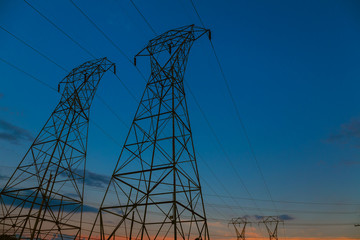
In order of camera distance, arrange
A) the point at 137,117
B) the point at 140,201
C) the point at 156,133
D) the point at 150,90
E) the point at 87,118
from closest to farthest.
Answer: the point at 140,201 → the point at 156,133 → the point at 137,117 → the point at 150,90 → the point at 87,118

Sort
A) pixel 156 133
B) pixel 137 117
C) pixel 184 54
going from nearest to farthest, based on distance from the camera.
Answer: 1. pixel 156 133
2. pixel 137 117
3. pixel 184 54

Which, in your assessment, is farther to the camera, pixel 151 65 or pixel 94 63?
pixel 94 63

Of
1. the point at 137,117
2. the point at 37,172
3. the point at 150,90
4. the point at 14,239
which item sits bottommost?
the point at 14,239

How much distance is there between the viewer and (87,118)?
80.6ft

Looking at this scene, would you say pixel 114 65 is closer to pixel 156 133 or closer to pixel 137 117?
pixel 137 117

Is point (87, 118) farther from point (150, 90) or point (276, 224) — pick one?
point (276, 224)

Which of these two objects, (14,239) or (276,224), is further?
(276,224)

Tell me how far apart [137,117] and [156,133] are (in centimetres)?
243

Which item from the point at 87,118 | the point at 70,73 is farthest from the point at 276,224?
the point at 70,73

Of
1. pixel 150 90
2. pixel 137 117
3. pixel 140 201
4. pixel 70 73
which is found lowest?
pixel 140 201

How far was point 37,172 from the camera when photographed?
20453 mm

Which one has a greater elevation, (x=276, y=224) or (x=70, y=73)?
(x=70, y=73)

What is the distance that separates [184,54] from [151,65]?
9.52 feet

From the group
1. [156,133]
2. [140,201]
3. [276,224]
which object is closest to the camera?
[140,201]
